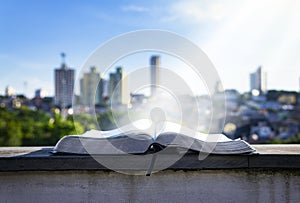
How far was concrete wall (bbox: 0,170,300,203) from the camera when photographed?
0.85m

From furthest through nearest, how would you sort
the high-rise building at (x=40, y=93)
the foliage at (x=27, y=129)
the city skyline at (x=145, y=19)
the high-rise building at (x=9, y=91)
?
the high-rise building at (x=40, y=93) → the high-rise building at (x=9, y=91) → the foliage at (x=27, y=129) → the city skyline at (x=145, y=19)

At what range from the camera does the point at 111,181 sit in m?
0.86

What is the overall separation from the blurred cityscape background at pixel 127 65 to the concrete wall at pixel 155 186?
222 mm

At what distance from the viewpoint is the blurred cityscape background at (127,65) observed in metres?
1.40

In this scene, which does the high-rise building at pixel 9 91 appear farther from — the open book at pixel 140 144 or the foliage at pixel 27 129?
the open book at pixel 140 144

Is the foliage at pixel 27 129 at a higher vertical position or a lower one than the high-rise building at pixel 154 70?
lower

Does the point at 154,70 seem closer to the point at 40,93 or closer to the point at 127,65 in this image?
the point at 127,65

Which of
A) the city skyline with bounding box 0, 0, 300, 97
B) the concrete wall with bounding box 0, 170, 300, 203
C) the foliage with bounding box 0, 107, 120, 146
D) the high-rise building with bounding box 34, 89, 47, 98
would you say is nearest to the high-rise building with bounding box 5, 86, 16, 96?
the high-rise building with bounding box 34, 89, 47, 98

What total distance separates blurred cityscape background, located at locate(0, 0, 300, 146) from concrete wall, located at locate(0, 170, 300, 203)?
0.22m

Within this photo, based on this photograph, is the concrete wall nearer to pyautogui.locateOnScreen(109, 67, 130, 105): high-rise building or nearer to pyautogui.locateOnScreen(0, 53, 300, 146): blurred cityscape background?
pyautogui.locateOnScreen(109, 67, 130, 105): high-rise building

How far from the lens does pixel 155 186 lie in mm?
876

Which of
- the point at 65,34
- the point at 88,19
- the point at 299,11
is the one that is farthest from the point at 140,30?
the point at 65,34

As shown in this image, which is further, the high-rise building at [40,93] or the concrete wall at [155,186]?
the high-rise building at [40,93]

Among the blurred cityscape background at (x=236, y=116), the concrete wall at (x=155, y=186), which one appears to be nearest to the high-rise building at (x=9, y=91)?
the blurred cityscape background at (x=236, y=116)
